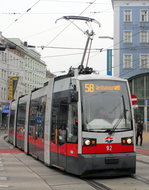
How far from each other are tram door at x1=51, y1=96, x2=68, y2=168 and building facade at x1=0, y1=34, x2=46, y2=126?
151ft

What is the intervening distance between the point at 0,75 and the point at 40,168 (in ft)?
173

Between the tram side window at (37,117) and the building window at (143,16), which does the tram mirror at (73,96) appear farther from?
the building window at (143,16)

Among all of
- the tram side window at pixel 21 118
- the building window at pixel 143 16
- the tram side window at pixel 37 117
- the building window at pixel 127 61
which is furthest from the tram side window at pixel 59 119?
the building window at pixel 143 16

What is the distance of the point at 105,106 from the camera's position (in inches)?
389

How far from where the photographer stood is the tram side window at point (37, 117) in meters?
13.2

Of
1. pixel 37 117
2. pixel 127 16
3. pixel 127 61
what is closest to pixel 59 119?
pixel 37 117

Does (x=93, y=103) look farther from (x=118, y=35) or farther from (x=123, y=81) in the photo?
(x=118, y=35)

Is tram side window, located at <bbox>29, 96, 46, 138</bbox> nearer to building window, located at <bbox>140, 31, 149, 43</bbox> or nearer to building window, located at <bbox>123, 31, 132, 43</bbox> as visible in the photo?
building window, located at <bbox>123, 31, 132, 43</bbox>

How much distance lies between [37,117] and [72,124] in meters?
4.57

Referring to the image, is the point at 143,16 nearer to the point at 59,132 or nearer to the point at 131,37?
the point at 131,37

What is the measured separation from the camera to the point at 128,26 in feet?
156

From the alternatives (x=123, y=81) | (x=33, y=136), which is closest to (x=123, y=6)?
(x=33, y=136)

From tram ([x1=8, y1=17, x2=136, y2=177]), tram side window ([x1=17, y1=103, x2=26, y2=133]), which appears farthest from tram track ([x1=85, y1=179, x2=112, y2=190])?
tram side window ([x1=17, y1=103, x2=26, y2=133])

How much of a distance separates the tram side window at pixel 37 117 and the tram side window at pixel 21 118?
2.27m
